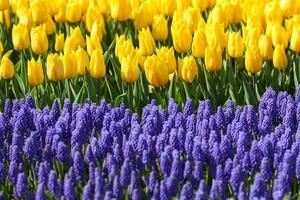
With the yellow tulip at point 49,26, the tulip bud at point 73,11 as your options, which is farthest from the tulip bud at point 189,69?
the yellow tulip at point 49,26

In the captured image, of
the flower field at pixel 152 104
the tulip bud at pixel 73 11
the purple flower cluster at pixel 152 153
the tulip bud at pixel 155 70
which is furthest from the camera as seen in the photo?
the tulip bud at pixel 73 11

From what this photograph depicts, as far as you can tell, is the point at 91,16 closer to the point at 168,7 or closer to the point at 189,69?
the point at 168,7

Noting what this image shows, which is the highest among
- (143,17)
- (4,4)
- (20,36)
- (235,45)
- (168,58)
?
(4,4)

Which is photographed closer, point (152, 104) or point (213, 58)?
point (152, 104)

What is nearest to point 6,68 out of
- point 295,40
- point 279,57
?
point 279,57

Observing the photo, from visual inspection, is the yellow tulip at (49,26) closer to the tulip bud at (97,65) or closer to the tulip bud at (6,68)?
the tulip bud at (6,68)

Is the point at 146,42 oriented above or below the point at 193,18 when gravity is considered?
below

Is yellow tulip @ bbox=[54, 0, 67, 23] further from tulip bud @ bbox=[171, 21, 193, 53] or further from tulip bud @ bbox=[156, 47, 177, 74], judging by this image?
tulip bud @ bbox=[156, 47, 177, 74]

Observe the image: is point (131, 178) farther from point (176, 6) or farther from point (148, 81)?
point (176, 6)
